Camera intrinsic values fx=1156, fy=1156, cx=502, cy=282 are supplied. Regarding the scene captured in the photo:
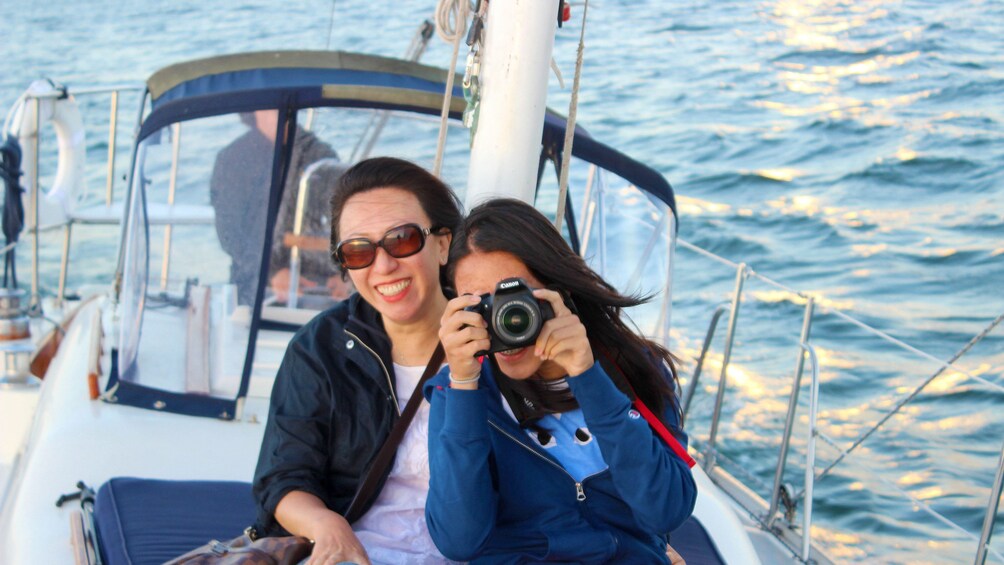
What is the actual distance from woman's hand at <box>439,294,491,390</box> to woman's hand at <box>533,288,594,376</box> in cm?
10

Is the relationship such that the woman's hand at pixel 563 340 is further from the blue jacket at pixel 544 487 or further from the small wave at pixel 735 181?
the small wave at pixel 735 181

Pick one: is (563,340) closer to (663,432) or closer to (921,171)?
(663,432)

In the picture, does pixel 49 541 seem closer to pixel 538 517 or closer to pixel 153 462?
pixel 153 462

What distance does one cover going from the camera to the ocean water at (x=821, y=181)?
18.5 ft

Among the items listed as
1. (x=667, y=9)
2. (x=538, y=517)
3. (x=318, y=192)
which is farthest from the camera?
(x=667, y=9)

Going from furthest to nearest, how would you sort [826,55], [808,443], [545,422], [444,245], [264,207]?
[826,55], [264,207], [808,443], [444,245], [545,422]

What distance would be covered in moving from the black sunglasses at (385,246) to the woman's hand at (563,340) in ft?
1.69

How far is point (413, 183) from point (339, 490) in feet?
2.28

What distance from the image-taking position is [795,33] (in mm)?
13641

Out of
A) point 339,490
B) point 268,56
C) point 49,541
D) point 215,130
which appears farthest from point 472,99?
point 268,56

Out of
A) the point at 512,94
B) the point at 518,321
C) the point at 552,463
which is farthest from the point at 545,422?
the point at 512,94

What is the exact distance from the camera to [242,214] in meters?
3.83

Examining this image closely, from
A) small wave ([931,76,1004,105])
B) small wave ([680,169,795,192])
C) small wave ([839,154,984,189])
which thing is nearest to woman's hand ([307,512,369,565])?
small wave ([839,154,984,189])

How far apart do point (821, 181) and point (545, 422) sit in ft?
26.0
